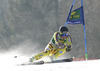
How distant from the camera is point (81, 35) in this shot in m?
23.1

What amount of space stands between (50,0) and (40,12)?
2.10 metres

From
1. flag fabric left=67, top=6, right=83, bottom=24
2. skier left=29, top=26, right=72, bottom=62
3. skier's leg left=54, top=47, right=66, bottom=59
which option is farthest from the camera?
flag fabric left=67, top=6, right=83, bottom=24

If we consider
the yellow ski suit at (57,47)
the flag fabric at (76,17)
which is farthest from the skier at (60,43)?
the flag fabric at (76,17)

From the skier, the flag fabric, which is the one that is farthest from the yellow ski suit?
the flag fabric

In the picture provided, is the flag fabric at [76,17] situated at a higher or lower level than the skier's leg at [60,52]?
higher

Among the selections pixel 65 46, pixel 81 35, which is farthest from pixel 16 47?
pixel 65 46

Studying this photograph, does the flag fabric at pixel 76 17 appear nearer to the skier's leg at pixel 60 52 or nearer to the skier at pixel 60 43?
the skier at pixel 60 43

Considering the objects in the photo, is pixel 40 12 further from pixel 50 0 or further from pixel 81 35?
pixel 81 35

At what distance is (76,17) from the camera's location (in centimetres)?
1077

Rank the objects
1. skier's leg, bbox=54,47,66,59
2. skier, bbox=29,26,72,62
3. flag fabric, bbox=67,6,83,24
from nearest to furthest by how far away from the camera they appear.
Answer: skier, bbox=29,26,72,62 → skier's leg, bbox=54,47,66,59 → flag fabric, bbox=67,6,83,24

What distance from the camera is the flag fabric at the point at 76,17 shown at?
422 inches

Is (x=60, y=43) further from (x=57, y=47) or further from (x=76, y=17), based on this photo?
(x=76, y=17)

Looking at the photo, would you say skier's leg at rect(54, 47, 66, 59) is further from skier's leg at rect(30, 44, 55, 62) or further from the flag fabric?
the flag fabric

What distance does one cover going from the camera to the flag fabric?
35.2 ft
